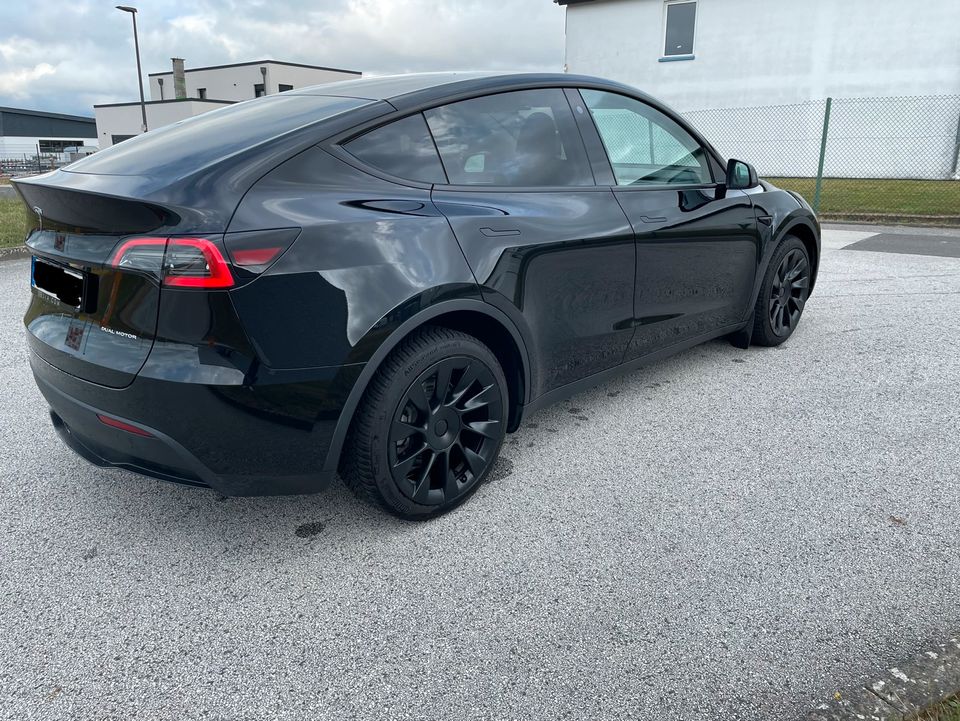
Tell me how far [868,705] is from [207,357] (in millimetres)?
2008

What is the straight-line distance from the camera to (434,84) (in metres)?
2.91

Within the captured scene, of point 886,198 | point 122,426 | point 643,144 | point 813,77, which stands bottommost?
point 886,198

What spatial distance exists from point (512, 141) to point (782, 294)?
2.51 meters

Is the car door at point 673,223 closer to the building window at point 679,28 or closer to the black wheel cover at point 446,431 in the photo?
the black wheel cover at point 446,431

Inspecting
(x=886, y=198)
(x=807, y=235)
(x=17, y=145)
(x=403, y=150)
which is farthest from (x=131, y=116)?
(x=403, y=150)

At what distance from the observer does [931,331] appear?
5238mm

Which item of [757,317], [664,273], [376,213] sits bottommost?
[757,317]

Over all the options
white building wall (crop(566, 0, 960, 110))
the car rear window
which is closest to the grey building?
white building wall (crop(566, 0, 960, 110))

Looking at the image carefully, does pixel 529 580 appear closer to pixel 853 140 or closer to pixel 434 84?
pixel 434 84

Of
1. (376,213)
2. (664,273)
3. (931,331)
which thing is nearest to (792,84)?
(931,331)

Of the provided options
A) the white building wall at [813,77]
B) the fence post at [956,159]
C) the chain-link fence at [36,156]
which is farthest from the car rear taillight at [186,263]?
the chain-link fence at [36,156]

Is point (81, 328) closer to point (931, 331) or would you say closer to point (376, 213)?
point (376, 213)

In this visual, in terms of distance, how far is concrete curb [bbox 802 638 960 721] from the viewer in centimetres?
187

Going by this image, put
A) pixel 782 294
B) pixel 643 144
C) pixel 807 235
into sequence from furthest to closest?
pixel 807 235 < pixel 782 294 < pixel 643 144
